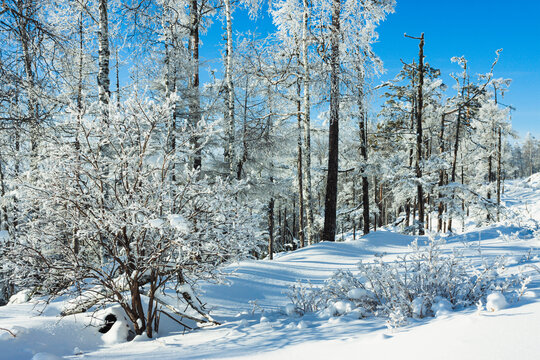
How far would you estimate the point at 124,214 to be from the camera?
306 cm

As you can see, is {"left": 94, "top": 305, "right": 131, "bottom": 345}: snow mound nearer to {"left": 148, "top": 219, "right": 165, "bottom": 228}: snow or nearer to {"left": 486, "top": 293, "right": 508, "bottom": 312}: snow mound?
{"left": 148, "top": 219, "right": 165, "bottom": 228}: snow

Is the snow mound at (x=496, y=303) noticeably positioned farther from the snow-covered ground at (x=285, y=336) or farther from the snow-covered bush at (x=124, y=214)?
the snow-covered bush at (x=124, y=214)

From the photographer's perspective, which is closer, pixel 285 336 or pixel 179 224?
pixel 179 224

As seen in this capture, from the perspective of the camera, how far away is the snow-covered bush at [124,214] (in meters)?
2.96

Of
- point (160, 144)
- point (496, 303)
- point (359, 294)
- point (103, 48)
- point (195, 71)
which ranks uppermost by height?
point (195, 71)

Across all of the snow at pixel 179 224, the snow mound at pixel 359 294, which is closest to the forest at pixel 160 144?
the snow at pixel 179 224

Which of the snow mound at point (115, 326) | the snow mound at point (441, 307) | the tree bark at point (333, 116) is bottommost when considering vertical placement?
the snow mound at point (115, 326)

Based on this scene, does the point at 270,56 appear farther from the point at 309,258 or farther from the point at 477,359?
the point at 477,359

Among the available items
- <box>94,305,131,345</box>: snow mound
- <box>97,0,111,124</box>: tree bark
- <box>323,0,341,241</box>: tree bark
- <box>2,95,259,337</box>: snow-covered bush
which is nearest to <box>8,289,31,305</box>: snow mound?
<box>2,95,259,337</box>: snow-covered bush

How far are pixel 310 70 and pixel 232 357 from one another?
9.10m

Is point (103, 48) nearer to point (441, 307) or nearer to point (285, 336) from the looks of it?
point (285, 336)

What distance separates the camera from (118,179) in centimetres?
316

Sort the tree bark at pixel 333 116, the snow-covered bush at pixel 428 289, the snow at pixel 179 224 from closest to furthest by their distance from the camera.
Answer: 1. the snow at pixel 179 224
2. the snow-covered bush at pixel 428 289
3. the tree bark at pixel 333 116

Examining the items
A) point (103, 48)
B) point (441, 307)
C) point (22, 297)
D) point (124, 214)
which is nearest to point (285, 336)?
point (441, 307)
